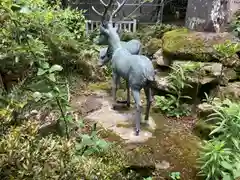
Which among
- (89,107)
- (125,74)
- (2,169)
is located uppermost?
(2,169)

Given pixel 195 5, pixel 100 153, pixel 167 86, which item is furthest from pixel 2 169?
pixel 195 5

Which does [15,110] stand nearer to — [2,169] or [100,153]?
[2,169]

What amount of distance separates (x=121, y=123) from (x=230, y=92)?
6.32ft

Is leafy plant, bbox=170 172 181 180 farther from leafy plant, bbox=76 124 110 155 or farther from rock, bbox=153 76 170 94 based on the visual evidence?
rock, bbox=153 76 170 94

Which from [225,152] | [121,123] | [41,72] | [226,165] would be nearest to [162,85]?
[121,123]

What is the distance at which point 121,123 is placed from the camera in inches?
183

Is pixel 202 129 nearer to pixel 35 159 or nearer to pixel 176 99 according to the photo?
pixel 176 99

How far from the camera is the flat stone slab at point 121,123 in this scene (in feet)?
14.1

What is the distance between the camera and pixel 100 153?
348cm

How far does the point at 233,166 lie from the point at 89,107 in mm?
2541

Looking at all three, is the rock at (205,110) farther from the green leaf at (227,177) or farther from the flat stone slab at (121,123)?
the green leaf at (227,177)

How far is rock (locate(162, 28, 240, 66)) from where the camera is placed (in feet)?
18.9

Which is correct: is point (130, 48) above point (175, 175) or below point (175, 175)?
above

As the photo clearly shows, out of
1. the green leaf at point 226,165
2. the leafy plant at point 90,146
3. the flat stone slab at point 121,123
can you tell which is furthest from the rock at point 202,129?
the leafy plant at point 90,146
